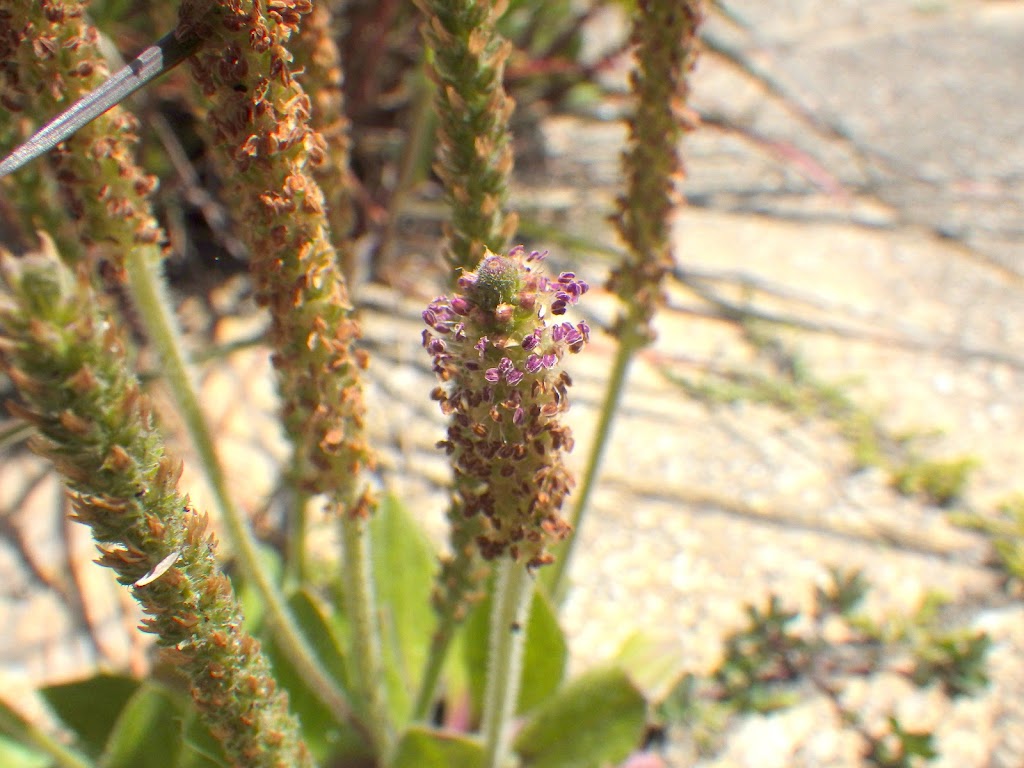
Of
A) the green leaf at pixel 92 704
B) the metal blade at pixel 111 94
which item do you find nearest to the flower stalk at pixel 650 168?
the metal blade at pixel 111 94

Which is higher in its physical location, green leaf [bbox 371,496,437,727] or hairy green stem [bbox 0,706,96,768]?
green leaf [bbox 371,496,437,727]

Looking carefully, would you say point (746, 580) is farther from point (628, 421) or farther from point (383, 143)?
point (383, 143)

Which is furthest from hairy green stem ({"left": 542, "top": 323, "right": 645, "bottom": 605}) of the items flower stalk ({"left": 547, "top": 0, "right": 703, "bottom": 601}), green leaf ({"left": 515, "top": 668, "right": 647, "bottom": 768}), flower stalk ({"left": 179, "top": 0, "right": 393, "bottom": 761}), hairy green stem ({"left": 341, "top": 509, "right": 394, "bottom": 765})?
flower stalk ({"left": 179, "top": 0, "right": 393, "bottom": 761})

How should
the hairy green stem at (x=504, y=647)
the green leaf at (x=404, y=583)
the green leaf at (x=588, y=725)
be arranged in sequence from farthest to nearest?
1. the green leaf at (x=404, y=583)
2. the green leaf at (x=588, y=725)
3. the hairy green stem at (x=504, y=647)

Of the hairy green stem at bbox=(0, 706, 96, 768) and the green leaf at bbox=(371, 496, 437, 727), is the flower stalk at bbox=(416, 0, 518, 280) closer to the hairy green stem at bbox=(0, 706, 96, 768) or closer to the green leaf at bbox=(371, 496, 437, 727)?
the green leaf at bbox=(371, 496, 437, 727)

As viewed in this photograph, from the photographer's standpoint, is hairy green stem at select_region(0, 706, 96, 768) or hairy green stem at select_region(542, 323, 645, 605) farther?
hairy green stem at select_region(542, 323, 645, 605)

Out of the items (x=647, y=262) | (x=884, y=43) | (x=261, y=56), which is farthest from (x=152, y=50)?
(x=884, y=43)

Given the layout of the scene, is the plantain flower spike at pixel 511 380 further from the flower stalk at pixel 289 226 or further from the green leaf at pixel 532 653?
the green leaf at pixel 532 653
